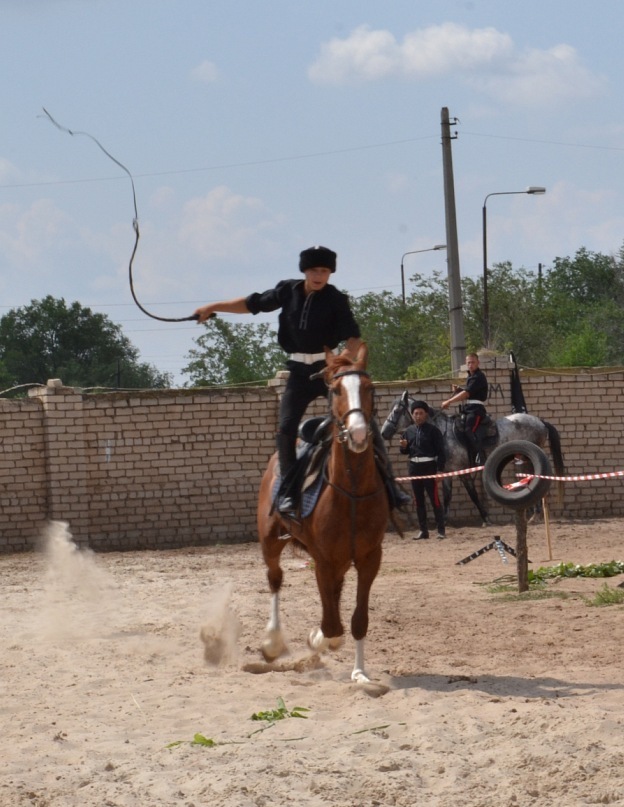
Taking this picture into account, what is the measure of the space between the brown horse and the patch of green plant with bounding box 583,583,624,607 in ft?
11.9

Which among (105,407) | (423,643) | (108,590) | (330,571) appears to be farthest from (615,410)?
(330,571)

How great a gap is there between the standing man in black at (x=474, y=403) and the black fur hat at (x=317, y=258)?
1115 centimetres

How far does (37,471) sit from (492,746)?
13.6m

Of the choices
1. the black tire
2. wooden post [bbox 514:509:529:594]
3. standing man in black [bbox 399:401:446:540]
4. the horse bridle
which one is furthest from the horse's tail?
the horse bridle

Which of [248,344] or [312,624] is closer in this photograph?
[312,624]

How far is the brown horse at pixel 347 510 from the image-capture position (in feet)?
23.2

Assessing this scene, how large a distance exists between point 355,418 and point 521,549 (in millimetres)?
5225

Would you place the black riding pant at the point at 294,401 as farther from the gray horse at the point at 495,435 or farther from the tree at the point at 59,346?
Result: the tree at the point at 59,346

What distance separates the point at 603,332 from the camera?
186 feet

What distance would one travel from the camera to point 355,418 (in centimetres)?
689

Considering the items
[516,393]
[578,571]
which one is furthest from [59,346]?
[578,571]

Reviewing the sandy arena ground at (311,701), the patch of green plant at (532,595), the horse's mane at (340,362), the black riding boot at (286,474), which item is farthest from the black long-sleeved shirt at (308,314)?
the patch of green plant at (532,595)

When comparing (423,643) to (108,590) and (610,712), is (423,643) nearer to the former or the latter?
(610,712)

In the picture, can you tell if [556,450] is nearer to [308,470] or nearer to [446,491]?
[446,491]
